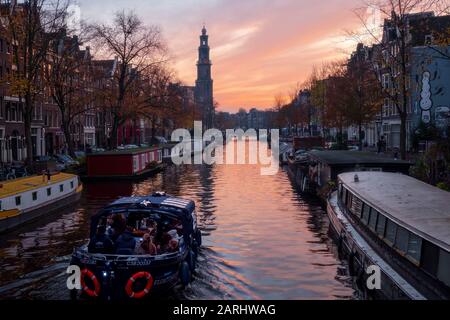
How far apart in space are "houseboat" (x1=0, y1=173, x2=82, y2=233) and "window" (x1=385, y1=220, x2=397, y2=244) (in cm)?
1716

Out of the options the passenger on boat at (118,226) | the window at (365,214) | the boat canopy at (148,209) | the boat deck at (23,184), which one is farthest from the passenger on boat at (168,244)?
the boat deck at (23,184)

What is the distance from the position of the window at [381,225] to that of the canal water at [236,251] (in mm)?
1918

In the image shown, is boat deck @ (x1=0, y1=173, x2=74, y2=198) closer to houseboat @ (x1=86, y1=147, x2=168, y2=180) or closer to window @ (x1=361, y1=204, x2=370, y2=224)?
houseboat @ (x1=86, y1=147, x2=168, y2=180)

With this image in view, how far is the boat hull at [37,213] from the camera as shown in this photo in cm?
2586

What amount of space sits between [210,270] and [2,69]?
49.2 metres

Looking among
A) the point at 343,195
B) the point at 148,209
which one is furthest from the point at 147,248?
the point at 343,195

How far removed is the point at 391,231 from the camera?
599 inches

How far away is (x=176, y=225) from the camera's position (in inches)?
746

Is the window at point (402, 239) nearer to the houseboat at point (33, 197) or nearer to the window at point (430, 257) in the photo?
the window at point (430, 257)

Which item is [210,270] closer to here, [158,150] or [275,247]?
[275,247]

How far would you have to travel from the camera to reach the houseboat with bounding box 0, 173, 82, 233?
26.4 m

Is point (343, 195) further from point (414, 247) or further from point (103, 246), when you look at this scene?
point (103, 246)

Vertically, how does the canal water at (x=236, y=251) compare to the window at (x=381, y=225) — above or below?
below
